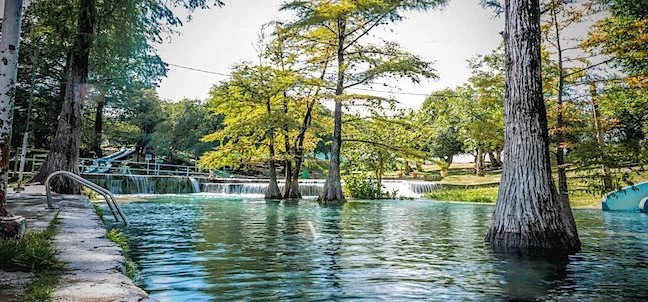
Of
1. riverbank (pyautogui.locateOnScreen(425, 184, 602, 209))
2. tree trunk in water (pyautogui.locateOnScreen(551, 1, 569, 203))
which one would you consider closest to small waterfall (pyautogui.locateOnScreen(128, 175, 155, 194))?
riverbank (pyautogui.locateOnScreen(425, 184, 602, 209))

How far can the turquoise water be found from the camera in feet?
15.5

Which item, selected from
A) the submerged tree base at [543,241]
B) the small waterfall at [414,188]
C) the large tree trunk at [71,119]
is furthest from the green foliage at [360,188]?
the submerged tree base at [543,241]

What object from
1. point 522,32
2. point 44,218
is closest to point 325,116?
point 522,32

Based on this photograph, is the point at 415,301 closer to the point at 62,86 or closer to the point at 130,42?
the point at 130,42

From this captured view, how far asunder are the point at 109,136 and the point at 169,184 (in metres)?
12.7

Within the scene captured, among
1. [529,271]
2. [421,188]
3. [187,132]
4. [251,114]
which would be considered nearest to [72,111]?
[251,114]

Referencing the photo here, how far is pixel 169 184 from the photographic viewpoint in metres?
32.9

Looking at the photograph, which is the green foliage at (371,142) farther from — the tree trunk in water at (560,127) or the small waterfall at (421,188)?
the tree trunk in water at (560,127)

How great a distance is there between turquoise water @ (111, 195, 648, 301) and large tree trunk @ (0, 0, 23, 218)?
1781 millimetres

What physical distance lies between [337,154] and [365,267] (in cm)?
1839

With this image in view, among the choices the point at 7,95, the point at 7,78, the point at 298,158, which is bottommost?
the point at 7,95

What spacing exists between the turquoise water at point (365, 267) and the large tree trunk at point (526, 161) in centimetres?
53

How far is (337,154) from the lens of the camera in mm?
24531

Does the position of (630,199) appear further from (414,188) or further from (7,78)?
(7,78)
